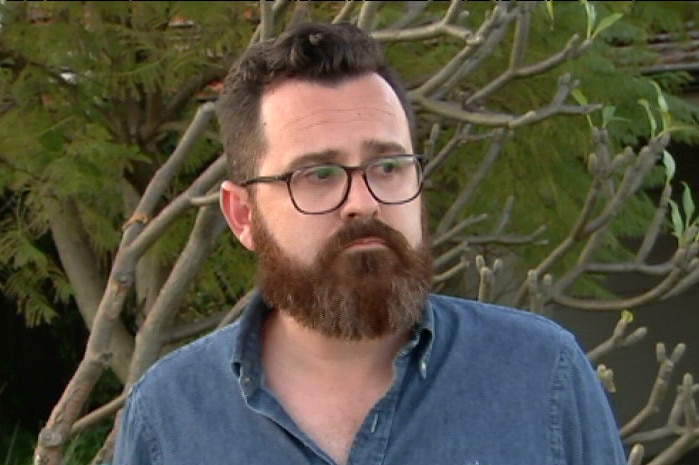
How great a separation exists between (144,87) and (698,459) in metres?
4.38

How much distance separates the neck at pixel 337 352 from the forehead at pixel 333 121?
0.97 ft

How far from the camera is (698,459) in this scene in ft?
24.5

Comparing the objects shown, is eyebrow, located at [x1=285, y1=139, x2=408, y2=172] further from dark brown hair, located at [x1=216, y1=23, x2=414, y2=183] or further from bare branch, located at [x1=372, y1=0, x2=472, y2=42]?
bare branch, located at [x1=372, y1=0, x2=472, y2=42]

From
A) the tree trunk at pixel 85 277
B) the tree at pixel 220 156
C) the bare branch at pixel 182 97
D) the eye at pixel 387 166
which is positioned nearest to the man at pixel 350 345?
the eye at pixel 387 166

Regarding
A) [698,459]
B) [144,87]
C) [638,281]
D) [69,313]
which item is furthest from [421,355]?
[69,313]

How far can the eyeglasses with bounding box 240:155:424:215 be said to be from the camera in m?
1.92

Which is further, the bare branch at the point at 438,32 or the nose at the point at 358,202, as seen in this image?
the bare branch at the point at 438,32

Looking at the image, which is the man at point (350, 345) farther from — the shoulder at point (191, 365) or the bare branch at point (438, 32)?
the bare branch at point (438, 32)

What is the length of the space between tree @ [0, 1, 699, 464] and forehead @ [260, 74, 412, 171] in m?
1.83

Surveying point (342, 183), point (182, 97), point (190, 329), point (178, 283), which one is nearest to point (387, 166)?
point (342, 183)

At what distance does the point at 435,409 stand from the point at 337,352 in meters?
0.20

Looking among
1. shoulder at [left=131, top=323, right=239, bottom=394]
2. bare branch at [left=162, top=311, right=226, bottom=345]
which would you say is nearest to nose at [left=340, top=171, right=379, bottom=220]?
shoulder at [left=131, top=323, right=239, bottom=394]

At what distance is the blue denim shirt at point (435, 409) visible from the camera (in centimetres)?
187

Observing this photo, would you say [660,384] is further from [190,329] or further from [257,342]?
[257,342]
